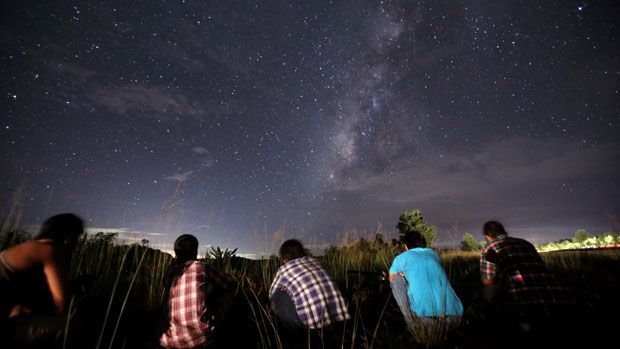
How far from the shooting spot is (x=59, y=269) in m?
2.45

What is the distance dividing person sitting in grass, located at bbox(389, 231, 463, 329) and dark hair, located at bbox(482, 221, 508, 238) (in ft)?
2.90

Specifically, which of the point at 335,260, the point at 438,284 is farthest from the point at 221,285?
the point at 335,260

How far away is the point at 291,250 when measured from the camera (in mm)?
3904

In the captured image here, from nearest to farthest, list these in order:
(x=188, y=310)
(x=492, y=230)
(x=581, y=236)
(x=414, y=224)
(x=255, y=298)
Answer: (x=188, y=310)
(x=255, y=298)
(x=492, y=230)
(x=581, y=236)
(x=414, y=224)

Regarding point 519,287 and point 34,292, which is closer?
point 34,292

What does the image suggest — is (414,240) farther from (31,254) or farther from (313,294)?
(31,254)

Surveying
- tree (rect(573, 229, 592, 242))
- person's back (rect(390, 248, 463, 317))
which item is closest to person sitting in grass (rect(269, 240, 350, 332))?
person's back (rect(390, 248, 463, 317))

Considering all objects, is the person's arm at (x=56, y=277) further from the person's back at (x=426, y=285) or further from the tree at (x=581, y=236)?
the tree at (x=581, y=236)

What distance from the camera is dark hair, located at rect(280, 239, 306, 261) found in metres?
3.88

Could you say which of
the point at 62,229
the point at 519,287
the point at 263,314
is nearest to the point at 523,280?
the point at 519,287

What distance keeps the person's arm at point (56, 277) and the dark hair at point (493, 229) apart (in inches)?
188

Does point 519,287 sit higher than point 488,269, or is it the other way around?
point 488,269

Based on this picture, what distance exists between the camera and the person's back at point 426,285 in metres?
3.30

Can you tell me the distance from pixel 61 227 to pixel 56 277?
1.50 ft
